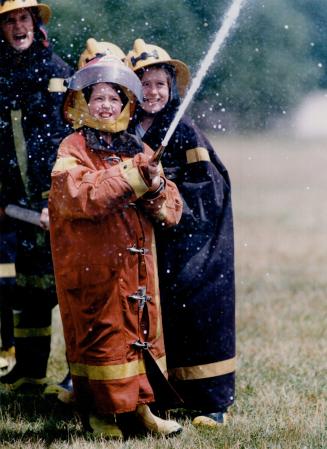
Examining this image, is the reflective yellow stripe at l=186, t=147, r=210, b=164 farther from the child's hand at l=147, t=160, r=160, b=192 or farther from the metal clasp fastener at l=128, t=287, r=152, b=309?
the metal clasp fastener at l=128, t=287, r=152, b=309

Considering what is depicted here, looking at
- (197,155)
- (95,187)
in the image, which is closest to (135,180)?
(95,187)

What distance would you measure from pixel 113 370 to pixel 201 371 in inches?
25.8

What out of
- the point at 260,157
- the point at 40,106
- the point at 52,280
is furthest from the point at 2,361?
the point at 260,157

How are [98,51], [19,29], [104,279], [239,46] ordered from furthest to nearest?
1. [239,46]
2. [19,29]
3. [98,51]
4. [104,279]

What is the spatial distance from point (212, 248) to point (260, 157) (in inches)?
713

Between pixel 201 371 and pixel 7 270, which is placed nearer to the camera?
pixel 201 371

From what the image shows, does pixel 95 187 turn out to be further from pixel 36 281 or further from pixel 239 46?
pixel 239 46

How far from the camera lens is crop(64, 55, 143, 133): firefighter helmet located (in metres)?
5.23

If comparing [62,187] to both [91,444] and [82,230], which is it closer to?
[82,230]

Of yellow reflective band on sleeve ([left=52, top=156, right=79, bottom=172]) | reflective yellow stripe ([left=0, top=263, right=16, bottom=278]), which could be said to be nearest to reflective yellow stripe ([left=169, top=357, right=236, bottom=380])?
yellow reflective band on sleeve ([left=52, top=156, right=79, bottom=172])

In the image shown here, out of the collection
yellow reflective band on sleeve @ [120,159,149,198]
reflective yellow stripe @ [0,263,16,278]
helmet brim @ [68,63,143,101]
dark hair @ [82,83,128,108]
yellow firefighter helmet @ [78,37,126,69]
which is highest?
yellow firefighter helmet @ [78,37,126,69]

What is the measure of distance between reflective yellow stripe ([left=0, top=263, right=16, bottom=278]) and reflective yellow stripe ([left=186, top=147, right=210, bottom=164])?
160cm

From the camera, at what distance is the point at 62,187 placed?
5125 millimetres

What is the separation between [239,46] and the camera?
24000 millimetres
